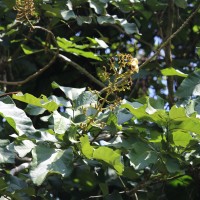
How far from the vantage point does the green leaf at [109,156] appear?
1265mm

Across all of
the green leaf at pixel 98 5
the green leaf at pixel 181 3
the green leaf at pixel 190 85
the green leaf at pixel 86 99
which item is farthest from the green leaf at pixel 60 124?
the green leaf at pixel 181 3

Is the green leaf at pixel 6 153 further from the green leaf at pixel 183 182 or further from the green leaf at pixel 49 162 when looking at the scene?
the green leaf at pixel 183 182

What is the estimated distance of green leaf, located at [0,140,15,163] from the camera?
1290 millimetres

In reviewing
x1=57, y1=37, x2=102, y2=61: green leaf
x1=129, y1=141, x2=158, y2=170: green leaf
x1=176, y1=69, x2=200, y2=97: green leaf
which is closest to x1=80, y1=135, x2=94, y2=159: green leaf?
x1=129, y1=141, x2=158, y2=170: green leaf

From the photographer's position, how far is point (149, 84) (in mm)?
2449

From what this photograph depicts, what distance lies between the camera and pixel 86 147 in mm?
1281

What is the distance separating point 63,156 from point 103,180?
62 centimetres

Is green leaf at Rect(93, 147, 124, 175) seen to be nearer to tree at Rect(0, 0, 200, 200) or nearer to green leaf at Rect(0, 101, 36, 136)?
tree at Rect(0, 0, 200, 200)

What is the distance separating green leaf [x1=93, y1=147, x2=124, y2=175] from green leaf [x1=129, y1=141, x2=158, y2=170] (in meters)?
0.05

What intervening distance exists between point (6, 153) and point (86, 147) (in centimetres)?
19

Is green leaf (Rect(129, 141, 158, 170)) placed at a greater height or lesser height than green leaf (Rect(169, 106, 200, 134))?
lesser

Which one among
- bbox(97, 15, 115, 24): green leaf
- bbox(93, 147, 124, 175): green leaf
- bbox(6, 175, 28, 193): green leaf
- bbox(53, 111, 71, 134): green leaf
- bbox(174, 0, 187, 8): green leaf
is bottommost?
bbox(6, 175, 28, 193): green leaf

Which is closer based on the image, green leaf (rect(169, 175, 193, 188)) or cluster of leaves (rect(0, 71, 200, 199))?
cluster of leaves (rect(0, 71, 200, 199))

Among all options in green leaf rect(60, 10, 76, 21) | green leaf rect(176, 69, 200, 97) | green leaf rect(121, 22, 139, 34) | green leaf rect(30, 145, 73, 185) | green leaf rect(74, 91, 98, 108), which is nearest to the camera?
green leaf rect(30, 145, 73, 185)
